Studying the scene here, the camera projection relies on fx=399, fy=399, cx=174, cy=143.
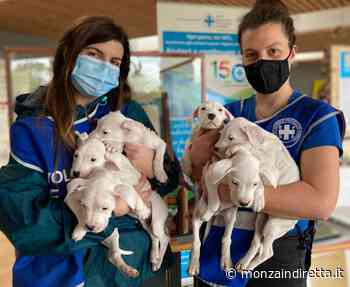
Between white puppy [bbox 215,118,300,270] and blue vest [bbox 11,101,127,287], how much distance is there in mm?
496

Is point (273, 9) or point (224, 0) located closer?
point (273, 9)

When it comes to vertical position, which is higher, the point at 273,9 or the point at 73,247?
the point at 273,9

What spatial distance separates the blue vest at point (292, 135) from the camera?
1.12 metres

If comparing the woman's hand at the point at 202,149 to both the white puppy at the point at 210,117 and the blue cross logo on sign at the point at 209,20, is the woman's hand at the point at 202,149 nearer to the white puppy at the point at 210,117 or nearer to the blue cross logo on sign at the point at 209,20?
the white puppy at the point at 210,117

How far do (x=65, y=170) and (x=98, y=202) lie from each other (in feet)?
0.66

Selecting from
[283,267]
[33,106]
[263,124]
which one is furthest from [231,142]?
[33,106]

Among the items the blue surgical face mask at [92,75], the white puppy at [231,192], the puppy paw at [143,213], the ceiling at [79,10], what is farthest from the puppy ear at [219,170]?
the ceiling at [79,10]

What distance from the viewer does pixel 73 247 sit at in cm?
114

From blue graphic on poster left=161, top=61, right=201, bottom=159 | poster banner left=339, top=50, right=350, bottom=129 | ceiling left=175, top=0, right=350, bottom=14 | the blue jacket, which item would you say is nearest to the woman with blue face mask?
the blue jacket

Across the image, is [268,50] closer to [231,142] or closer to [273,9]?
[273,9]

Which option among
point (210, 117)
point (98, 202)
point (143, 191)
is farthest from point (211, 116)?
point (98, 202)

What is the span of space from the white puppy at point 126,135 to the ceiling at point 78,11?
126cm

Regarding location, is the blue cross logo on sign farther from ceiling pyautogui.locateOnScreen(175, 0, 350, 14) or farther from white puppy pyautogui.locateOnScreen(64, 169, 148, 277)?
white puppy pyautogui.locateOnScreen(64, 169, 148, 277)

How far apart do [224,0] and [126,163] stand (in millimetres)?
1609
